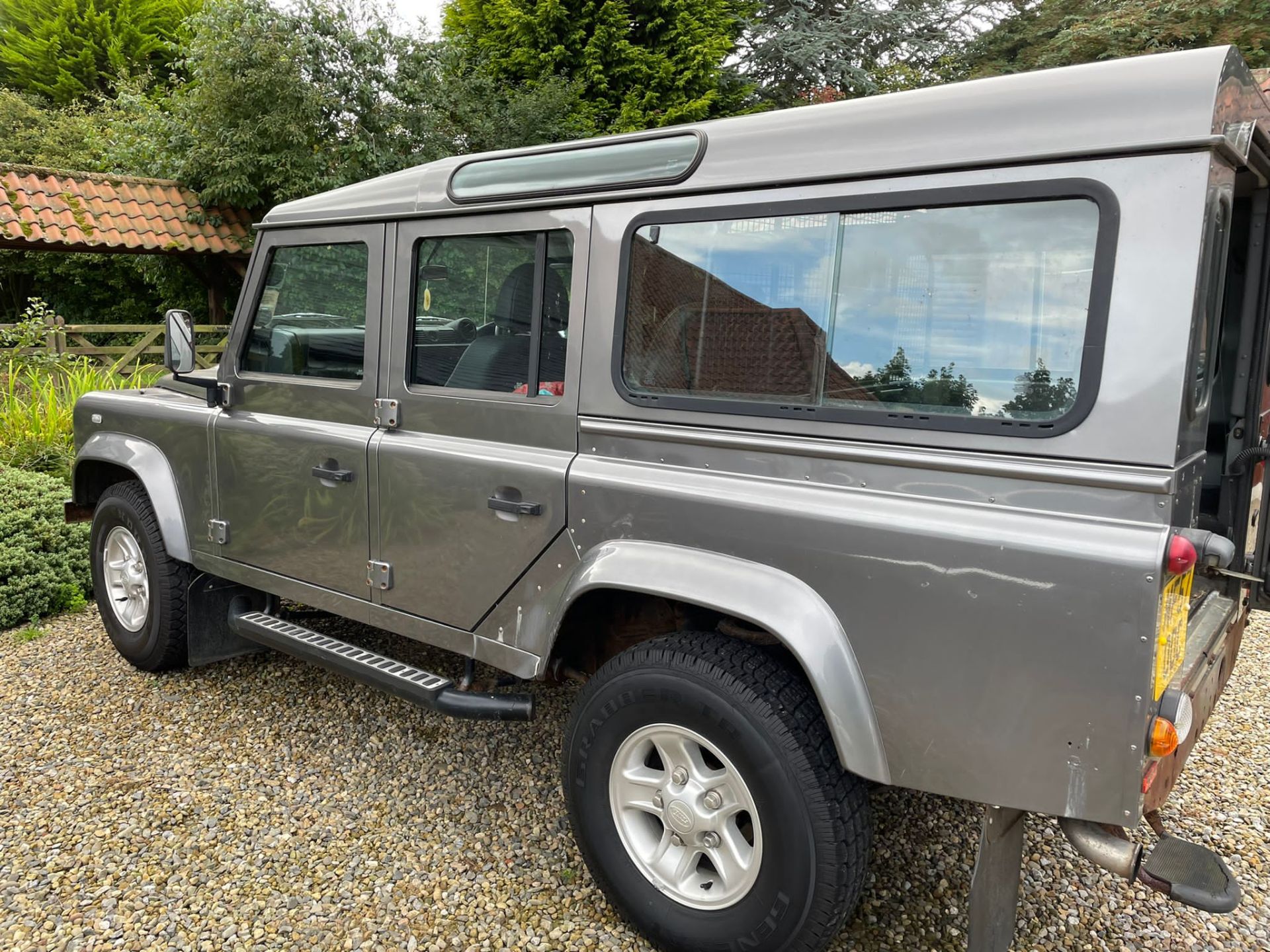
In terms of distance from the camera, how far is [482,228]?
9.57 feet

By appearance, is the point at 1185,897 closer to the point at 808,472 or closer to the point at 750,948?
the point at 750,948

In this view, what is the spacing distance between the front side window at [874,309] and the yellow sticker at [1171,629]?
0.44 m

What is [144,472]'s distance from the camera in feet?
13.3

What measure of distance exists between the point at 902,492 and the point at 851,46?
14.9 metres

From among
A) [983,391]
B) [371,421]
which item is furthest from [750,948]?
[371,421]

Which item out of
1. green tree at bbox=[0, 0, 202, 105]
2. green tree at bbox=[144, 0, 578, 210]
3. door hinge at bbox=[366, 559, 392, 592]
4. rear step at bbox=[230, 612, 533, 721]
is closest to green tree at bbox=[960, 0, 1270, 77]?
green tree at bbox=[144, 0, 578, 210]

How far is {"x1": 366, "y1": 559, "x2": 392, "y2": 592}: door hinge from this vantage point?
315 cm

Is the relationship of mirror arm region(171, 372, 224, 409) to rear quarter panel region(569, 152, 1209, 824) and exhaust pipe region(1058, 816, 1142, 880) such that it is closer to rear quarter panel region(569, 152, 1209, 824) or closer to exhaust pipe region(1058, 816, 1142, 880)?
rear quarter panel region(569, 152, 1209, 824)

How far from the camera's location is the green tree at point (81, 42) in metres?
20.9

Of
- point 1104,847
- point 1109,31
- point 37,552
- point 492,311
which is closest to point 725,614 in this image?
point 1104,847

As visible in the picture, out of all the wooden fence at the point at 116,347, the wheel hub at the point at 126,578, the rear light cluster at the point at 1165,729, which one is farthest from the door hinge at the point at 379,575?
the wooden fence at the point at 116,347

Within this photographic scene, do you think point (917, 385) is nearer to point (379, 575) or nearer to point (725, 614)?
point (725, 614)

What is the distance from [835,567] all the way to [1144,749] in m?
0.72

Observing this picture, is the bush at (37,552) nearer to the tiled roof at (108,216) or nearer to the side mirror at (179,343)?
→ the side mirror at (179,343)
